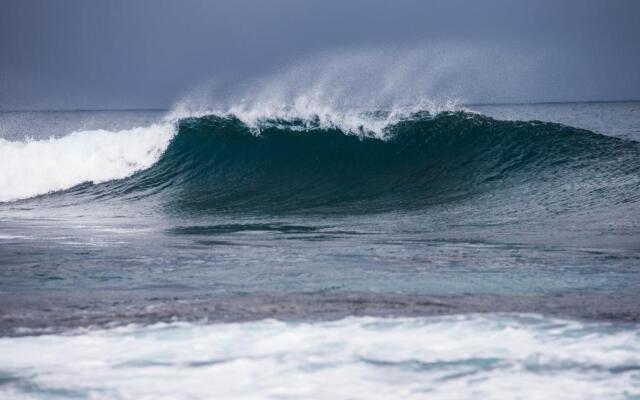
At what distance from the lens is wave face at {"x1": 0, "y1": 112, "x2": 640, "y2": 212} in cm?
1372

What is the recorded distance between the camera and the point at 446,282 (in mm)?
6355

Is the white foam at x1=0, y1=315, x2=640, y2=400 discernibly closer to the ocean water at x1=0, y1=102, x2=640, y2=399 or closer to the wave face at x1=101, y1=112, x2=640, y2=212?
the ocean water at x1=0, y1=102, x2=640, y2=399

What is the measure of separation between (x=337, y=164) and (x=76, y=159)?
5.69 metres

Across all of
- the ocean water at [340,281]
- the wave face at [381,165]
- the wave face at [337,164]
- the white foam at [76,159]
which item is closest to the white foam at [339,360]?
the ocean water at [340,281]

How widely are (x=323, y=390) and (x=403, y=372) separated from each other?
0.46m

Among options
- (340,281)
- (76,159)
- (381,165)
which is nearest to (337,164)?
(381,165)

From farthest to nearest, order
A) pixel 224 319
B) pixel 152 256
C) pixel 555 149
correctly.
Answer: pixel 555 149, pixel 152 256, pixel 224 319

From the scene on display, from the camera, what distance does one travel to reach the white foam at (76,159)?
1736 centimetres

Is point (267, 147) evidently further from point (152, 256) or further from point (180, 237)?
→ point (152, 256)

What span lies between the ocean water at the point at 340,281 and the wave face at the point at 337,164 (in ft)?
0.29

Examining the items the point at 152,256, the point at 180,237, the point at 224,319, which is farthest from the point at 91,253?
the point at 224,319

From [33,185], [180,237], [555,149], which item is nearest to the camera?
[180,237]

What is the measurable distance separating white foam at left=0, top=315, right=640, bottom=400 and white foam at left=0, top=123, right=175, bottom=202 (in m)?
12.7

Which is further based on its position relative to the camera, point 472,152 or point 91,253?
point 472,152
